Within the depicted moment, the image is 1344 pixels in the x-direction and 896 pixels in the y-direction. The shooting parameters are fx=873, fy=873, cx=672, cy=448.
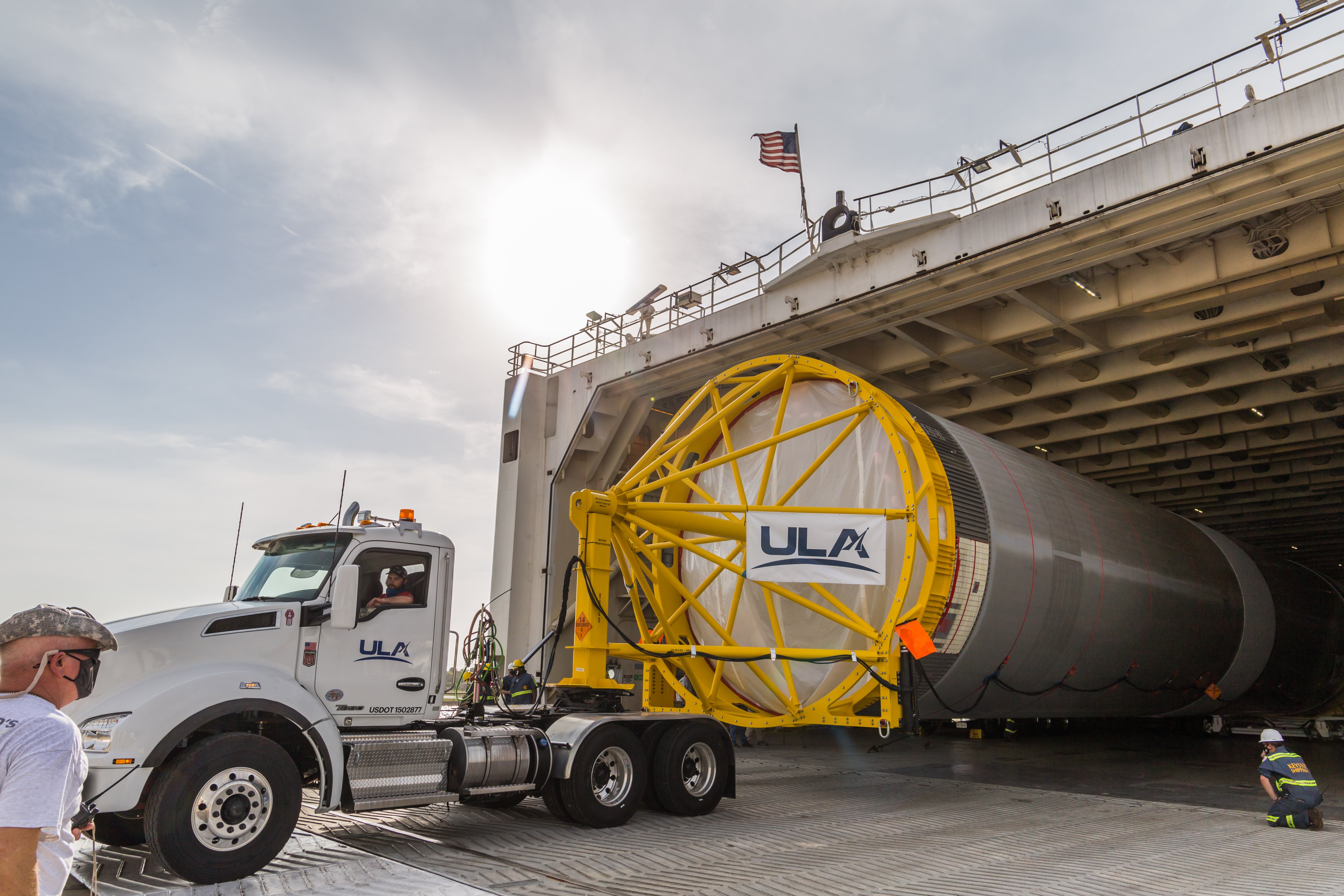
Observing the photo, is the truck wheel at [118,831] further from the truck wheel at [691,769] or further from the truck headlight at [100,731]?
the truck wheel at [691,769]

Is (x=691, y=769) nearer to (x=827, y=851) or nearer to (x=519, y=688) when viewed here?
(x=827, y=851)

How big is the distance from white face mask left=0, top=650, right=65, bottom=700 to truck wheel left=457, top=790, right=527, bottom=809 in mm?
6026

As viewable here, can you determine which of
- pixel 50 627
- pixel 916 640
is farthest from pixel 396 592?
pixel 50 627

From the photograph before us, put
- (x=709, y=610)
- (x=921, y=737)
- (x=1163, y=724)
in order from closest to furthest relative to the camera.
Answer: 1. (x=709, y=610)
2. (x=921, y=737)
3. (x=1163, y=724)

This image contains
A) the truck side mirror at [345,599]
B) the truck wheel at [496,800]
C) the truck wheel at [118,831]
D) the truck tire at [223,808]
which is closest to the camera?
the truck tire at [223,808]

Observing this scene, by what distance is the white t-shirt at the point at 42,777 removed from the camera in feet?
7.72

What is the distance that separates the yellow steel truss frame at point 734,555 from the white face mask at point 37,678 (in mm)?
7624

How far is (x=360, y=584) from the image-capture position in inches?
315

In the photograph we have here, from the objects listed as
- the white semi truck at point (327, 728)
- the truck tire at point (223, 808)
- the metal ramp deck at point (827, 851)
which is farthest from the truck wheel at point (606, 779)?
the truck tire at point (223, 808)

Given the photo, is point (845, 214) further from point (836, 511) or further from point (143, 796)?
point (143, 796)

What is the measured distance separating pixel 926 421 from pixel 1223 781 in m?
7.68

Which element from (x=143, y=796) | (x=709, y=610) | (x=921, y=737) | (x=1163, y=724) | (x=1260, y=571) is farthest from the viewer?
(x=1163, y=724)

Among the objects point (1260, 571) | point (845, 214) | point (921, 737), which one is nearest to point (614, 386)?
point (845, 214)

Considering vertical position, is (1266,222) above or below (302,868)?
above
